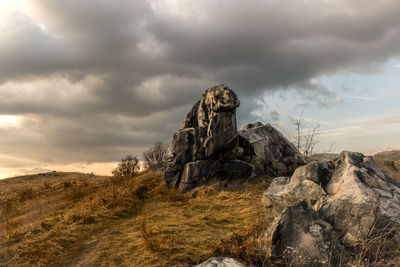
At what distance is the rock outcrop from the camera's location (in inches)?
213

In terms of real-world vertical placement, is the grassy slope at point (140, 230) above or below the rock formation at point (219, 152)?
below

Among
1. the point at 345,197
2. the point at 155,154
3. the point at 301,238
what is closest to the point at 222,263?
the point at 301,238

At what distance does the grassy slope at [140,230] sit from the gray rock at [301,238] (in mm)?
643

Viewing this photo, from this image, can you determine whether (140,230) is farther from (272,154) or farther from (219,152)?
(272,154)

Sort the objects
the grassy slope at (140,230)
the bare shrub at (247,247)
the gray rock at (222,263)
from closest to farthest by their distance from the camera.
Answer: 1. the gray rock at (222,263)
2. the bare shrub at (247,247)
3. the grassy slope at (140,230)

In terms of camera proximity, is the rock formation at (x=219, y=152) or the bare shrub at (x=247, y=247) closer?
the bare shrub at (x=247, y=247)

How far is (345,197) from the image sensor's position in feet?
19.3

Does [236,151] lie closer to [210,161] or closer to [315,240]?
[210,161]

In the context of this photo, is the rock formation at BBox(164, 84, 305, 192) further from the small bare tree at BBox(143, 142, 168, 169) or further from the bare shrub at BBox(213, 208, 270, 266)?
the small bare tree at BBox(143, 142, 168, 169)

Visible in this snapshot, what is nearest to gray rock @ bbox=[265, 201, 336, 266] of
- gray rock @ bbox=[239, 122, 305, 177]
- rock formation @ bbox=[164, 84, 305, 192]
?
rock formation @ bbox=[164, 84, 305, 192]

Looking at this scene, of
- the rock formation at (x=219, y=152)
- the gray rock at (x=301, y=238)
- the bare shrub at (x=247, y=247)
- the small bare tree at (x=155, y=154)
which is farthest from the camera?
the small bare tree at (x=155, y=154)

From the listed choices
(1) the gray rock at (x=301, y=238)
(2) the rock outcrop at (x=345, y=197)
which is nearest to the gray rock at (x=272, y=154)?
(2) the rock outcrop at (x=345, y=197)

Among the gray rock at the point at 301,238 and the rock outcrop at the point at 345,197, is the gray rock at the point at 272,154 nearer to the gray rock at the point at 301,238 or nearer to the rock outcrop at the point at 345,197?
the rock outcrop at the point at 345,197

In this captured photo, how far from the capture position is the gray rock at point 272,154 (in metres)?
16.5
